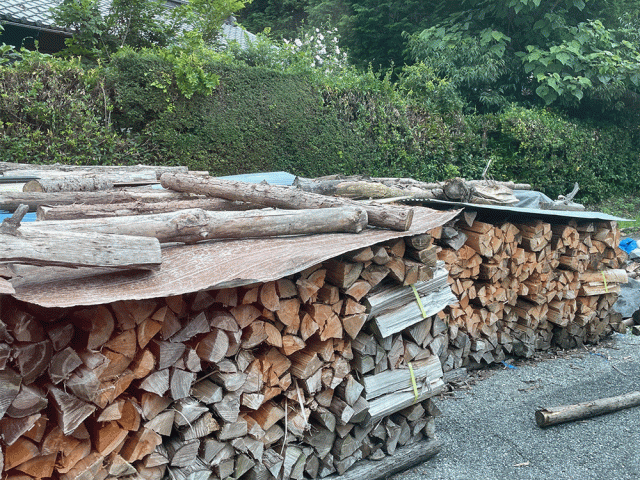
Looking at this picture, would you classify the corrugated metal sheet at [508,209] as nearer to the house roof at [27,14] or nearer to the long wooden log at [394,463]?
the long wooden log at [394,463]

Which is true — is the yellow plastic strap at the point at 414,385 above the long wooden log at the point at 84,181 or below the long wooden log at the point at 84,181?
below

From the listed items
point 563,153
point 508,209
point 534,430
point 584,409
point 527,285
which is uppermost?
point 508,209

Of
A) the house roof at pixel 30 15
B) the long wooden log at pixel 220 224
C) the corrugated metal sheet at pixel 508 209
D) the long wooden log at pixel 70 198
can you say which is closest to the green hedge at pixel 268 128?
the house roof at pixel 30 15

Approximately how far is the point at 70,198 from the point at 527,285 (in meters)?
4.50

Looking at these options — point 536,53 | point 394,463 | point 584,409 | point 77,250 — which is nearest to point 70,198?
point 77,250

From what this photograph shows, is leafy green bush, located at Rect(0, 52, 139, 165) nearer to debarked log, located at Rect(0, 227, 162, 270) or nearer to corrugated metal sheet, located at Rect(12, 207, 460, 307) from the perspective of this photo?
corrugated metal sheet, located at Rect(12, 207, 460, 307)

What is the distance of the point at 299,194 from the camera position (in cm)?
361

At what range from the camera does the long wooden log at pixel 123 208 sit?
2.98m

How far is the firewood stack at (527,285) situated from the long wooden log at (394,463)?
1.42m

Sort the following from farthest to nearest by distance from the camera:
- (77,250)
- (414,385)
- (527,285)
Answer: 1. (527,285)
2. (414,385)
3. (77,250)

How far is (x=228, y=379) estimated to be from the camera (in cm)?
264

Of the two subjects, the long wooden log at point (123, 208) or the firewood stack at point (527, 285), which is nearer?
the long wooden log at point (123, 208)

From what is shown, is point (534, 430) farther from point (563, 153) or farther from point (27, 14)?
point (27, 14)

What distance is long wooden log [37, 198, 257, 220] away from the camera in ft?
9.77
